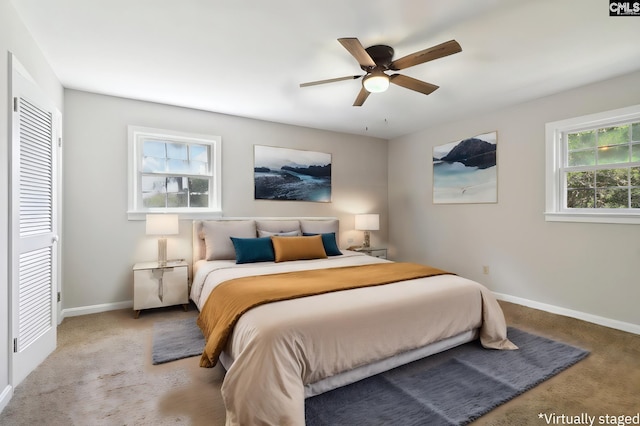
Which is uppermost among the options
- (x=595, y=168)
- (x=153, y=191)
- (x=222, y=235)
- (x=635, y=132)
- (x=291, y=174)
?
(x=635, y=132)

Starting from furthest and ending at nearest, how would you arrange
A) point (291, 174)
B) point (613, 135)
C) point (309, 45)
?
point (291, 174) < point (613, 135) < point (309, 45)

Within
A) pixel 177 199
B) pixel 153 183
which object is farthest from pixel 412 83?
pixel 153 183

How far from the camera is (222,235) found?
379 cm

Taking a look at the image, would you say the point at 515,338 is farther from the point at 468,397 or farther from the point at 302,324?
the point at 302,324

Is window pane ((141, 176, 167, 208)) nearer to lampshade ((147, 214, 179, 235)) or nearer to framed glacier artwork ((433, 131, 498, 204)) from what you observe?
lampshade ((147, 214, 179, 235))

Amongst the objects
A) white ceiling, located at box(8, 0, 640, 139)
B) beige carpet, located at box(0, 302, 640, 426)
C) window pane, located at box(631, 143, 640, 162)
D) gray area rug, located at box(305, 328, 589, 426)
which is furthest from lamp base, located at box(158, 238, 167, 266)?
window pane, located at box(631, 143, 640, 162)

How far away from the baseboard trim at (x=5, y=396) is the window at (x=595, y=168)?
16.2ft

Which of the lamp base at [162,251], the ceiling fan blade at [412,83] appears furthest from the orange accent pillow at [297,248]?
the ceiling fan blade at [412,83]

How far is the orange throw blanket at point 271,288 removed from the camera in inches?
78.3

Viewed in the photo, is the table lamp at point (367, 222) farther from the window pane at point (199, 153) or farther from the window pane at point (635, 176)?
the window pane at point (635, 176)

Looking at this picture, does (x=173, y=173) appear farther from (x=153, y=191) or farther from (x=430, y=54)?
(x=430, y=54)

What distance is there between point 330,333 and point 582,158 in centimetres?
352

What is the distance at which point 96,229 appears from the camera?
351 centimetres

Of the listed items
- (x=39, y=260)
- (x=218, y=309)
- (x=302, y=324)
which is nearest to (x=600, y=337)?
(x=302, y=324)
